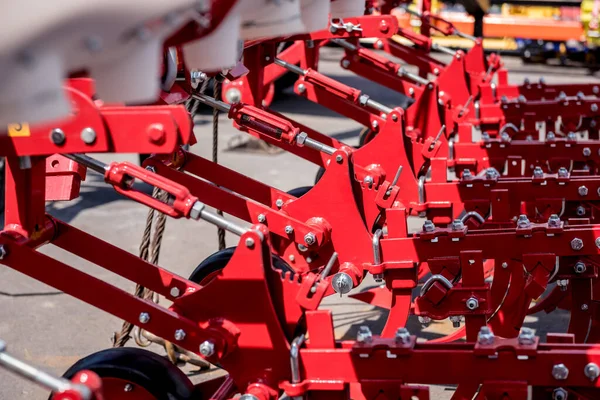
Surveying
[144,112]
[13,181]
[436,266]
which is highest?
[144,112]

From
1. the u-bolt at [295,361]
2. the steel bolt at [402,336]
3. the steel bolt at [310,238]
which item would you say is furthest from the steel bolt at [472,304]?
the u-bolt at [295,361]

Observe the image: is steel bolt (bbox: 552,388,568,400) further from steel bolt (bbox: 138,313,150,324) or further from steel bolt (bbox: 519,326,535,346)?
steel bolt (bbox: 138,313,150,324)

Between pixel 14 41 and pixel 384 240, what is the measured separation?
2.40m

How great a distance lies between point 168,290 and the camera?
10.8 feet

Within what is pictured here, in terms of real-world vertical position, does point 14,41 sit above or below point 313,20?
above

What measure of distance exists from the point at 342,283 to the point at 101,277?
7.88 ft

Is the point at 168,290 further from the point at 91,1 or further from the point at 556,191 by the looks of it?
the point at 556,191

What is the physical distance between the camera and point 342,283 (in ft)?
12.9

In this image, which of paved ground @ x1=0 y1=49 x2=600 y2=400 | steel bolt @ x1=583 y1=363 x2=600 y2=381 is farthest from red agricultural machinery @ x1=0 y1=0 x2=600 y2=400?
paved ground @ x1=0 y1=49 x2=600 y2=400

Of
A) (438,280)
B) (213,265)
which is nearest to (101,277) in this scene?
(213,265)

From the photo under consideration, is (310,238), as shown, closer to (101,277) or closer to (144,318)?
(144,318)

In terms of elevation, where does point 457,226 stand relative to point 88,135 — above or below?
below

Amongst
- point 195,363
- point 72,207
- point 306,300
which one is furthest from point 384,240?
point 72,207

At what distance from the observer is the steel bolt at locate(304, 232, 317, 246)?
13.2 feet
